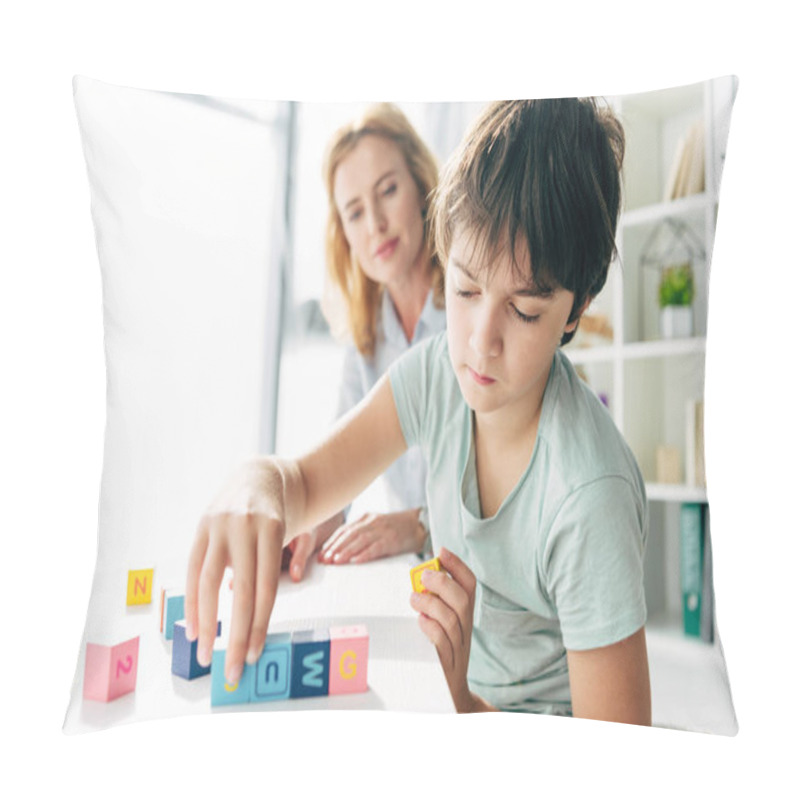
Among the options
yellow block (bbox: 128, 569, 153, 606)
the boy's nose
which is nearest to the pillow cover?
yellow block (bbox: 128, 569, 153, 606)

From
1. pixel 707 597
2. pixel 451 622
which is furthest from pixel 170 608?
pixel 707 597

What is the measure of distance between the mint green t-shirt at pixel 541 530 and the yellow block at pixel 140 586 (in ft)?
1.25

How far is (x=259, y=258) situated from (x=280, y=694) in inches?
22.7

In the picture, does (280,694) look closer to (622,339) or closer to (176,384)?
(176,384)

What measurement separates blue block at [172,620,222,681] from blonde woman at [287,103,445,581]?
0.65ft

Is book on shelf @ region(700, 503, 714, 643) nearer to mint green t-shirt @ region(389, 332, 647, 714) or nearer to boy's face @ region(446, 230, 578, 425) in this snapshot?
mint green t-shirt @ region(389, 332, 647, 714)

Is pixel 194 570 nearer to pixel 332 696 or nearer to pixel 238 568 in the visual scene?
pixel 238 568

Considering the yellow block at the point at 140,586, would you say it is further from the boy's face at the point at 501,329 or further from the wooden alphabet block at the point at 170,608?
the boy's face at the point at 501,329

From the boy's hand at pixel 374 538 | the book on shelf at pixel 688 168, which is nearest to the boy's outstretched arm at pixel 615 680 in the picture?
the boy's hand at pixel 374 538

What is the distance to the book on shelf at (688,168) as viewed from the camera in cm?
119

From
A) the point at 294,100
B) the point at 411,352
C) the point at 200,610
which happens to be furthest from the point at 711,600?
the point at 294,100

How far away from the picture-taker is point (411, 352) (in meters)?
1.24

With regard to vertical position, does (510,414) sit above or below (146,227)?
below

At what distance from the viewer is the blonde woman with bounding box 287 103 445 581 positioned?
1227mm
